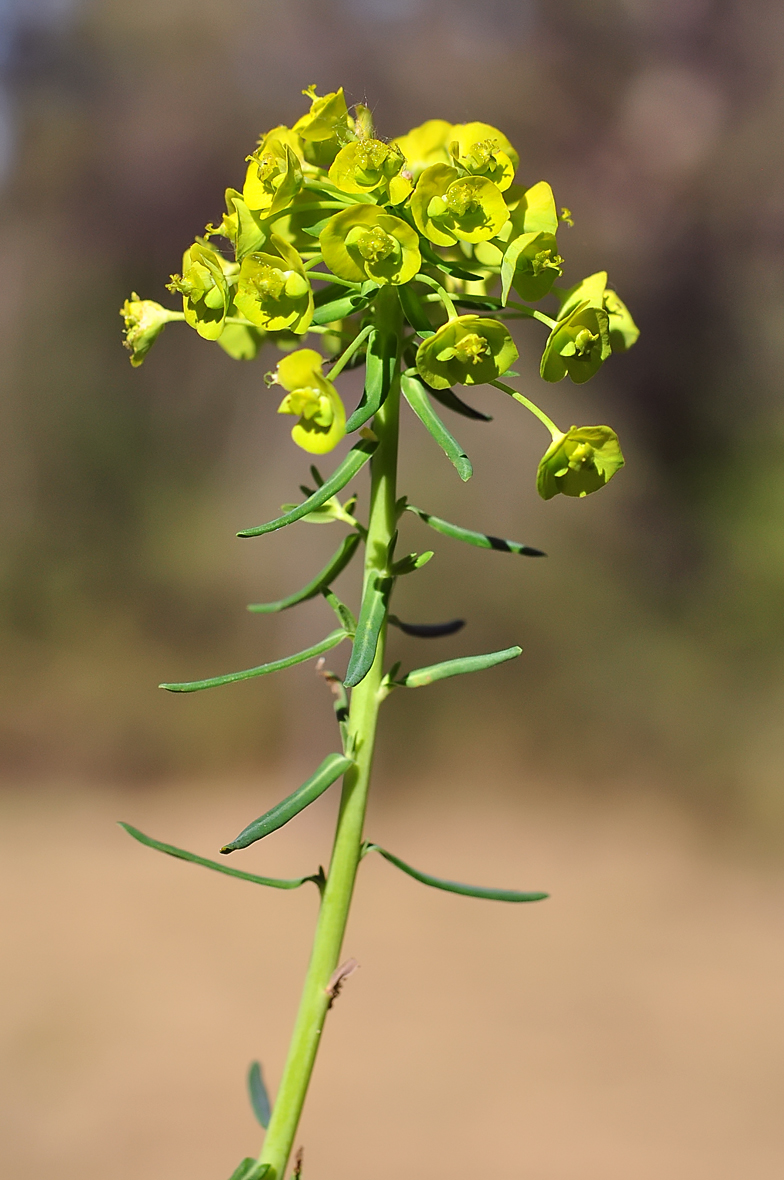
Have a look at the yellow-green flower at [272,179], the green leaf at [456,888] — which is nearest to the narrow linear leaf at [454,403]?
the yellow-green flower at [272,179]

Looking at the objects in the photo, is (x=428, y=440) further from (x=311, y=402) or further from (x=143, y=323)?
(x=311, y=402)

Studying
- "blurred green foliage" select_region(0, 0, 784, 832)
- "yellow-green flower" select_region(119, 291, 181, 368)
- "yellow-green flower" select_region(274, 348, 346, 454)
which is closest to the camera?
"yellow-green flower" select_region(274, 348, 346, 454)

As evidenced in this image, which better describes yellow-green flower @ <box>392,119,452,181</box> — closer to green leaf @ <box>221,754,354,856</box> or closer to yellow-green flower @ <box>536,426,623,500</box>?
yellow-green flower @ <box>536,426,623,500</box>

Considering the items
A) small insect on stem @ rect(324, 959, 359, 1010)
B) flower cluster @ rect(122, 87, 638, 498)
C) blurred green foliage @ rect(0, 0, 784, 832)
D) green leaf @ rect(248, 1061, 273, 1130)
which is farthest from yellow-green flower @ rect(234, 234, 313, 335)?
blurred green foliage @ rect(0, 0, 784, 832)

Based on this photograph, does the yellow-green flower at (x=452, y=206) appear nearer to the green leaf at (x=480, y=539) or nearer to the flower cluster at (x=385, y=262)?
the flower cluster at (x=385, y=262)

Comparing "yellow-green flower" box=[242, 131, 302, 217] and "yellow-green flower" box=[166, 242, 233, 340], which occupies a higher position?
"yellow-green flower" box=[242, 131, 302, 217]

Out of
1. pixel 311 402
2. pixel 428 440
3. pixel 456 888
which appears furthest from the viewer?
pixel 428 440

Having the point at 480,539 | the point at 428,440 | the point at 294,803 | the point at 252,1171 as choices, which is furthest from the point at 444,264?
the point at 428,440

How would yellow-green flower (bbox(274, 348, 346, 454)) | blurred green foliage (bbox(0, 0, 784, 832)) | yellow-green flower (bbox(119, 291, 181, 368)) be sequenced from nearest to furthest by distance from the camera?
yellow-green flower (bbox(274, 348, 346, 454)), yellow-green flower (bbox(119, 291, 181, 368)), blurred green foliage (bbox(0, 0, 784, 832))
